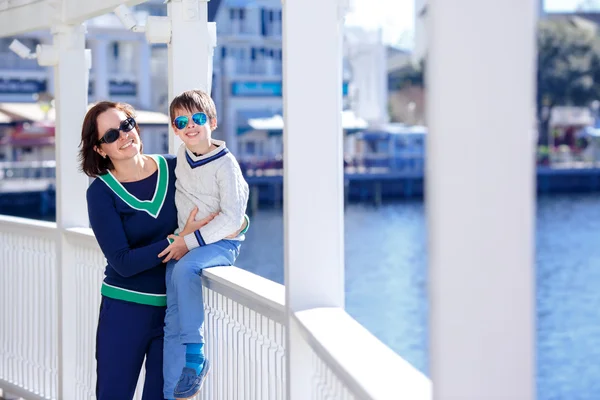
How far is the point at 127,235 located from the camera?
318 cm

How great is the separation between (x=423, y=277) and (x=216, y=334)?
103 feet

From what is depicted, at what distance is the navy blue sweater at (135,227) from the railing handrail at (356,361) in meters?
0.61

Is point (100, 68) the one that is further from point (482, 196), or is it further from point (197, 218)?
point (482, 196)

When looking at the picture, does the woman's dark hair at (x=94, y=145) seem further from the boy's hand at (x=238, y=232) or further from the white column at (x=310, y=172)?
the white column at (x=310, y=172)

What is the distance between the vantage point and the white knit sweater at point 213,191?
3.08m

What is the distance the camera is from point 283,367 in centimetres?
292

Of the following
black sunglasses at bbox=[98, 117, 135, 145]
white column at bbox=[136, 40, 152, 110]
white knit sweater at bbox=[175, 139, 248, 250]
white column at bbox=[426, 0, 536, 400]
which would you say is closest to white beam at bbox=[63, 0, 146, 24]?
black sunglasses at bbox=[98, 117, 135, 145]

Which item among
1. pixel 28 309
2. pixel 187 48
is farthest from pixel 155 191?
pixel 28 309

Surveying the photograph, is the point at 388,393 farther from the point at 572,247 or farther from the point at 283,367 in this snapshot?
the point at 572,247

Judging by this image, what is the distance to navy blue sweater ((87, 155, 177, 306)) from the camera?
3.10 meters

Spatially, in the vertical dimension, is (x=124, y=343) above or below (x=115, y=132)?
below

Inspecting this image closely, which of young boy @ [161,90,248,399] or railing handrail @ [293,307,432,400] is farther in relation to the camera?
young boy @ [161,90,248,399]

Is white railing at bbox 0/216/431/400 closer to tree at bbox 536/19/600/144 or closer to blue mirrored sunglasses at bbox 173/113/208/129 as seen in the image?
blue mirrored sunglasses at bbox 173/113/208/129

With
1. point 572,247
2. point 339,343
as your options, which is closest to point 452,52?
point 339,343
